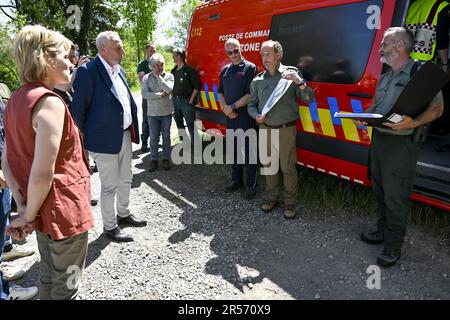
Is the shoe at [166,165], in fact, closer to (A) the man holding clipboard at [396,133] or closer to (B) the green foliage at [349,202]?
(B) the green foliage at [349,202]

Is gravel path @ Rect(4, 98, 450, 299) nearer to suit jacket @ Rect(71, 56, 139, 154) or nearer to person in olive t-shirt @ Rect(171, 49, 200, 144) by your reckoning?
suit jacket @ Rect(71, 56, 139, 154)

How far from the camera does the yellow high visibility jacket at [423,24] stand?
3135 millimetres

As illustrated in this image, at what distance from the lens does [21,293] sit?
8.27ft

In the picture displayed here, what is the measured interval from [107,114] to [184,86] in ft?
8.73

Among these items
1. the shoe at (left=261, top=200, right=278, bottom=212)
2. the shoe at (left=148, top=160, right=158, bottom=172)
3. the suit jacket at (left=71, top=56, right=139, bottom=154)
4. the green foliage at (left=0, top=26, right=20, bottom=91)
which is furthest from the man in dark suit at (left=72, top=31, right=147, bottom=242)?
the green foliage at (left=0, top=26, right=20, bottom=91)

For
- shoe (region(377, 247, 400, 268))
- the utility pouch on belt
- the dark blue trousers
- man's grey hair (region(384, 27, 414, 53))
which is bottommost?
shoe (region(377, 247, 400, 268))

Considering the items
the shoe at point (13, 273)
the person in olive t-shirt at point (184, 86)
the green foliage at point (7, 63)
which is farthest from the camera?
the green foliage at point (7, 63)

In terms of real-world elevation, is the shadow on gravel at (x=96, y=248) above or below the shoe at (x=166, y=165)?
below

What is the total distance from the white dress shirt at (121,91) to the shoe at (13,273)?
5.03 ft

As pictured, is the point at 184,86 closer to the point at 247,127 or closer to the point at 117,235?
the point at 247,127

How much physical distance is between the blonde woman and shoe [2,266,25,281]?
1.09 meters

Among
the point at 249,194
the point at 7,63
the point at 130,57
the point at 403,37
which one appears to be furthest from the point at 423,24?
the point at 130,57

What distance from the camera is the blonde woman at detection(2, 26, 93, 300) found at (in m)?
1.60

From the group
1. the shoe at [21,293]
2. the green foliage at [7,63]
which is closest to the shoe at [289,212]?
the shoe at [21,293]
